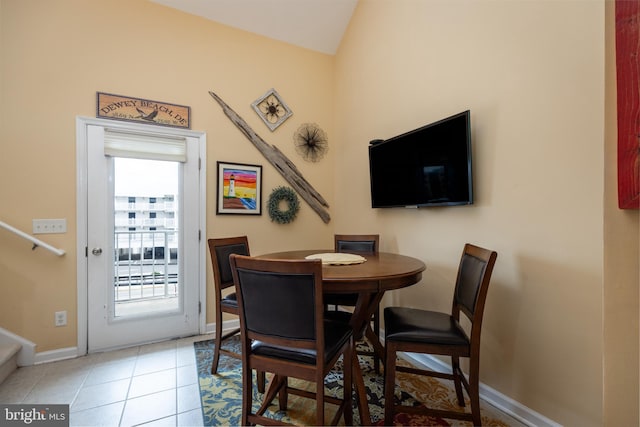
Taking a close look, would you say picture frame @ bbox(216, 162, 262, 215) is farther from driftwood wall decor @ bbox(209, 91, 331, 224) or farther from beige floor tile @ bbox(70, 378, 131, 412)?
beige floor tile @ bbox(70, 378, 131, 412)

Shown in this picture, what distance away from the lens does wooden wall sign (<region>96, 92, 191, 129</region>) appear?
8.46 ft

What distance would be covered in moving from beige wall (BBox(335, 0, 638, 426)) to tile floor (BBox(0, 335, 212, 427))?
1.94 metres

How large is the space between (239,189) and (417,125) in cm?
193

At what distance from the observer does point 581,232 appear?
141 centimetres

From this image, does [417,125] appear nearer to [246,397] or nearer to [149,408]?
[246,397]

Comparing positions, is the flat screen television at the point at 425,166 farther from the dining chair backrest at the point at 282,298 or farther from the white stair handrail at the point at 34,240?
the white stair handrail at the point at 34,240

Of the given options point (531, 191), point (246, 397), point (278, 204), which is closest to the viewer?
point (246, 397)

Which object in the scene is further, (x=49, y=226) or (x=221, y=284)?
(x=49, y=226)

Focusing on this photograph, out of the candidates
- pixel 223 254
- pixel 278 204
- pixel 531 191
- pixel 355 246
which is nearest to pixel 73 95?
pixel 223 254

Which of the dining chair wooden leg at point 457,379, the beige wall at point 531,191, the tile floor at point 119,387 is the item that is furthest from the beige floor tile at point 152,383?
the beige wall at point 531,191

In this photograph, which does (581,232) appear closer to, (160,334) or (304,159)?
(304,159)

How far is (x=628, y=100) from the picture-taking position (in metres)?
0.75

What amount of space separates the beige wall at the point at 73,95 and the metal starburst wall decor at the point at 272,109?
7cm

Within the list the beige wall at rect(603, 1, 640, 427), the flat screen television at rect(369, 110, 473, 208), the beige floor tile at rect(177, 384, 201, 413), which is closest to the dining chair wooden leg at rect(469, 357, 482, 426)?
the beige wall at rect(603, 1, 640, 427)
